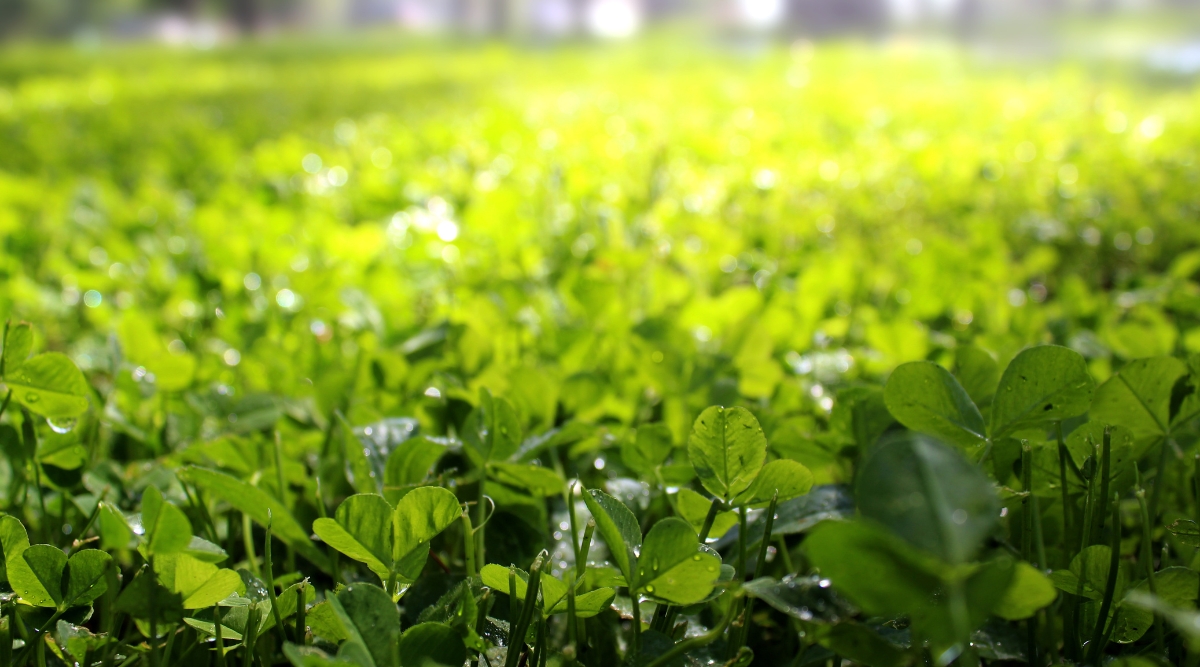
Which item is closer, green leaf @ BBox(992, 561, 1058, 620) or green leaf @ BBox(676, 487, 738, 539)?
green leaf @ BBox(992, 561, 1058, 620)

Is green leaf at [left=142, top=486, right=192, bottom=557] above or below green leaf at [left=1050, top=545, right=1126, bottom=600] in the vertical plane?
above

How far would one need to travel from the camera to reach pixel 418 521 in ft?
2.17

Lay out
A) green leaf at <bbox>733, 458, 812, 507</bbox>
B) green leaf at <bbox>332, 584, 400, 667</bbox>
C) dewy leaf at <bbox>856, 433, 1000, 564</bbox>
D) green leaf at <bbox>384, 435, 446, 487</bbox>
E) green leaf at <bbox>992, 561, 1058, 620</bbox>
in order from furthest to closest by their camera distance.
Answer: green leaf at <bbox>384, 435, 446, 487</bbox>, green leaf at <bbox>733, 458, 812, 507</bbox>, green leaf at <bbox>332, 584, 400, 667</bbox>, green leaf at <bbox>992, 561, 1058, 620</bbox>, dewy leaf at <bbox>856, 433, 1000, 564</bbox>

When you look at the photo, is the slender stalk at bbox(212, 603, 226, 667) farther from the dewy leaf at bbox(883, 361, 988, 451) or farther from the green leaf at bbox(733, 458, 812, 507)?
the dewy leaf at bbox(883, 361, 988, 451)

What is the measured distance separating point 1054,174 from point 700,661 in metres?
2.66

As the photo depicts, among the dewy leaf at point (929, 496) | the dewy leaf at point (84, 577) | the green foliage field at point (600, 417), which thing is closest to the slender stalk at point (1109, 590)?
the green foliage field at point (600, 417)

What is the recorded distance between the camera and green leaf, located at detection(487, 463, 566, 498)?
2.70ft

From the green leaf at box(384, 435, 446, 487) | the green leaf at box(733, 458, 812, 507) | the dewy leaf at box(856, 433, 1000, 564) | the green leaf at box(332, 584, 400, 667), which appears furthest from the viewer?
the green leaf at box(384, 435, 446, 487)

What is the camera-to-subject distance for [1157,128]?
13.2 ft

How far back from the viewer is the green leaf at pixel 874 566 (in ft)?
1.28

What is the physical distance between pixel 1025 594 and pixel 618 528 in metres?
0.28

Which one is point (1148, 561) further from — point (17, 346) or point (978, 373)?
point (17, 346)

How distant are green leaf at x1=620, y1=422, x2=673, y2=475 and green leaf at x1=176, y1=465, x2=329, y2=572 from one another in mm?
299

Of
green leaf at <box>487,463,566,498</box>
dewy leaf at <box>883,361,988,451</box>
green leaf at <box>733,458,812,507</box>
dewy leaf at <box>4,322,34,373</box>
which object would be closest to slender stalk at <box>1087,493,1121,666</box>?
dewy leaf at <box>883,361,988,451</box>
